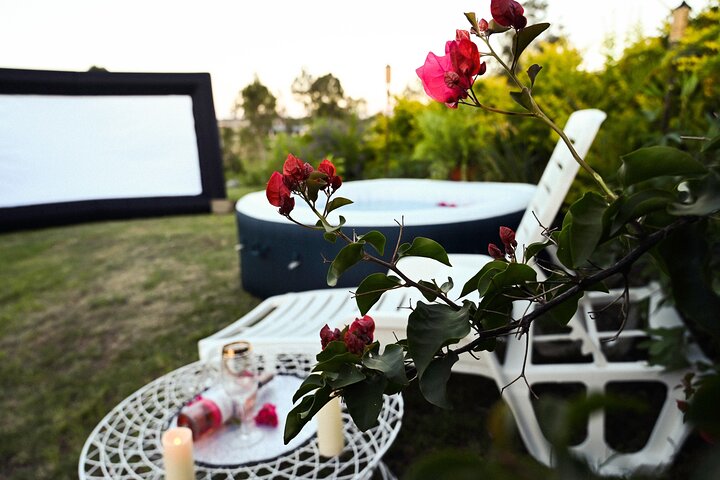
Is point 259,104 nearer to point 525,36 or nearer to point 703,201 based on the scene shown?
point 525,36

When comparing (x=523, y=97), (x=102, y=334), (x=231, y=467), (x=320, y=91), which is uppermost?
(x=320, y=91)

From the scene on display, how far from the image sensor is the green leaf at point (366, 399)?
36cm

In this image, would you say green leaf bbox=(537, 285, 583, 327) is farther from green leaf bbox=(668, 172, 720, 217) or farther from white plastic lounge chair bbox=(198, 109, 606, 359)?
white plastic lounge chair bbox=(198, 109, 606, 359)

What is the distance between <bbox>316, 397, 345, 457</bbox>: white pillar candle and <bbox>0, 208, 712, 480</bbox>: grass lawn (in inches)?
13.9

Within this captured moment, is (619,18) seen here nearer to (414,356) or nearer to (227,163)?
(414,356)

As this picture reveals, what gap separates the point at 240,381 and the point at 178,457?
0.33 m

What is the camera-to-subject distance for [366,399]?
0.37m

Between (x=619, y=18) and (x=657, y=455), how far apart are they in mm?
2999

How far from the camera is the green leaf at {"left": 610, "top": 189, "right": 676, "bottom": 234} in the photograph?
0.30 metres

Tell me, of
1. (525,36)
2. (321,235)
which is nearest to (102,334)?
(321,235)

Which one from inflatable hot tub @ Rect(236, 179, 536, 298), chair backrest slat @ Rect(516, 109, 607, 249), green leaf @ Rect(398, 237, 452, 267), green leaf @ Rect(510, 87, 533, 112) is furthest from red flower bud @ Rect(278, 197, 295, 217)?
inflatable hot tub @ Rect(236, 179, 536, 298)

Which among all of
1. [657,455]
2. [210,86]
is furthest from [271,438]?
[657,455]

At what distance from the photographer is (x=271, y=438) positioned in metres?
1.35

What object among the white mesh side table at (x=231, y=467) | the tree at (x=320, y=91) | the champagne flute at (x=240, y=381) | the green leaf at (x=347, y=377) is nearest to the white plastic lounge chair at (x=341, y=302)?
the white mesh side table at (x=231, y=467)
